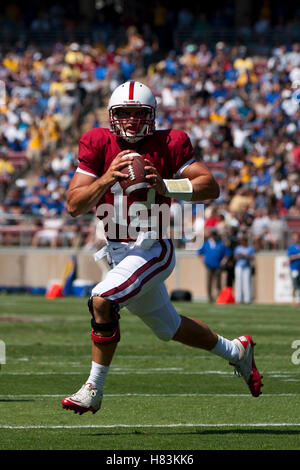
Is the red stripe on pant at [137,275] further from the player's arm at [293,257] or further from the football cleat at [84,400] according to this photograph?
the player's arm at [293,257]

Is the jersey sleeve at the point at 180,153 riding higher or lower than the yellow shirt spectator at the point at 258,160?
higher

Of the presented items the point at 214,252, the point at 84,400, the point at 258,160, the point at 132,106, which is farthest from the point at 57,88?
the point at 84,400

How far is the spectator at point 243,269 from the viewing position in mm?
20562

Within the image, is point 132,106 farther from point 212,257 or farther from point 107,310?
point 212,257

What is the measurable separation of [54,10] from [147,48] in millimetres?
6292

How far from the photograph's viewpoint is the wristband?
599 cm

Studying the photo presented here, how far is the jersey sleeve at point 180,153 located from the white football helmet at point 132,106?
156mm

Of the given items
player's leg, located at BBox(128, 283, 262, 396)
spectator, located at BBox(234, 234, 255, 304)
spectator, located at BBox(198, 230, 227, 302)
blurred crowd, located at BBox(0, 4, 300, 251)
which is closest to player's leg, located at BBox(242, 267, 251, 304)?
spectator, located at BBox(234, 234, 255, 304)

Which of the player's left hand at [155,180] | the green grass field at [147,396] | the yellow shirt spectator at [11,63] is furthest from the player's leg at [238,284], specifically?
the player's left hand at [155,180]

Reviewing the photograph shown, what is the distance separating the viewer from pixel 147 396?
7.37 metres

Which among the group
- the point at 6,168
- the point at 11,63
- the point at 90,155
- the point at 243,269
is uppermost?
the point at 11,63

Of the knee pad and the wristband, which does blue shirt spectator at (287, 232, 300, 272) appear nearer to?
the wristband

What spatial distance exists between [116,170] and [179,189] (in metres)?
0.39

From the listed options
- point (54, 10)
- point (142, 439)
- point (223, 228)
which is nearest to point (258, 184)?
point (223, 228)
